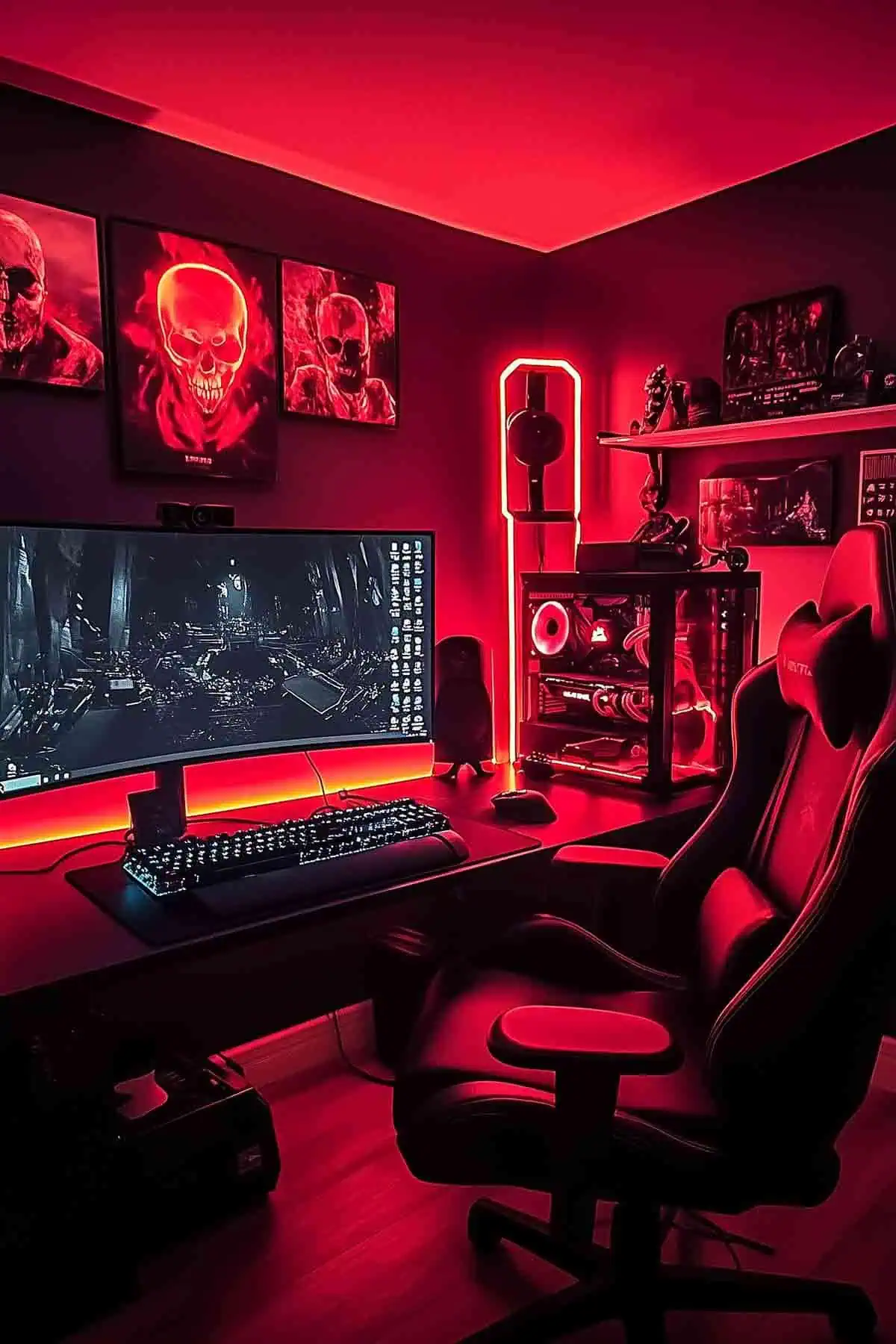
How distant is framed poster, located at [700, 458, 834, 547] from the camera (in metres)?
2.21

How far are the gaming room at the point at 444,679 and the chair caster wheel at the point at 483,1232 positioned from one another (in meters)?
0.01

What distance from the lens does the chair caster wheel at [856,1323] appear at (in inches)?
57.8

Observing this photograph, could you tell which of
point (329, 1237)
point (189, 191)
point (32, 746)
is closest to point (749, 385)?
point (189, 191)

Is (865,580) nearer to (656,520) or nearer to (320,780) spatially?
(656,520)

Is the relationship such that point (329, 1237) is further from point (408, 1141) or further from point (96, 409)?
point (96, 409)

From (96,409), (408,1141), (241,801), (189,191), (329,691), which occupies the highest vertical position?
(189,191)

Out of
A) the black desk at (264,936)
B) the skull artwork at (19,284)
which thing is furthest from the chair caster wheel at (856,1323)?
the skull artwork at (19,284)

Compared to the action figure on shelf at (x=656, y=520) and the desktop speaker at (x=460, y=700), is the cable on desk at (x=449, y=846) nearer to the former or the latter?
the desktop speaker at (x=460, y=700)

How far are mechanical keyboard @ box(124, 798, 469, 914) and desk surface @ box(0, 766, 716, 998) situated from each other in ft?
0.13

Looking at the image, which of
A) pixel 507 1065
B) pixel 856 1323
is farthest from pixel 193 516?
pixel 856 1323

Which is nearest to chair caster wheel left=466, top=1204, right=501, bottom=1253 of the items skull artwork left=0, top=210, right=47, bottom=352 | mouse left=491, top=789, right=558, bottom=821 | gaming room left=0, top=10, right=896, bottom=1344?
gaming room left=0, top=10, right=896, bottom=1344

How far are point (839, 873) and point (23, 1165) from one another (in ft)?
4.41

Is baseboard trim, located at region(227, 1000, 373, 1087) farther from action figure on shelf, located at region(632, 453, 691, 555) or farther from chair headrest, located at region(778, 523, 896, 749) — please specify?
chair headrest, located at region(778, 523, 896, 749)

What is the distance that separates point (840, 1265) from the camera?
1.67m
